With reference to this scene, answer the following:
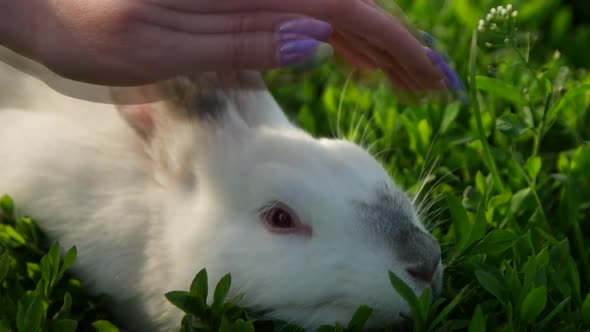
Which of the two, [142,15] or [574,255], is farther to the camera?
[574,255]

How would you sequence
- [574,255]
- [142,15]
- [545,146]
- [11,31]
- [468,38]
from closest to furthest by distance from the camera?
[142,15] < [11,31] < [574,255] < [545,146] < [468,38]

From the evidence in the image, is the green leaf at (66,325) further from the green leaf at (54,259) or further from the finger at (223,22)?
the finger at (223,22)

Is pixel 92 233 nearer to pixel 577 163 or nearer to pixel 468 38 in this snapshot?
pixel 577 163

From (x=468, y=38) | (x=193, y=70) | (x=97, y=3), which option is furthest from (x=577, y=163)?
(x=97, y=3)

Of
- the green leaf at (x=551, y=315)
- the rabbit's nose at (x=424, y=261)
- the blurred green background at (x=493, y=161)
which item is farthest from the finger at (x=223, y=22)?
the green leaf at (x=551, y=315)

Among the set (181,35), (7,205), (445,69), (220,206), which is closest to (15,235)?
(7,205)

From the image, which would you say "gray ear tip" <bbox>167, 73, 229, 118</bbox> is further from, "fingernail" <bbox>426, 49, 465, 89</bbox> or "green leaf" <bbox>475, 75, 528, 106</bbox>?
"green leaf" <bbox>475, 75, 528, 106</bbox>

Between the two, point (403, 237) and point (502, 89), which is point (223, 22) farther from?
point (502, 89)
